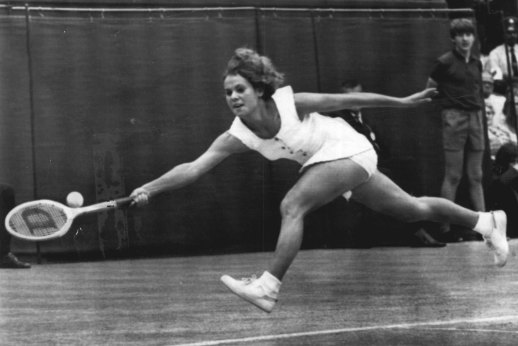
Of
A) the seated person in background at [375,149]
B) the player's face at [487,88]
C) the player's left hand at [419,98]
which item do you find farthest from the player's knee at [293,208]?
the player's face at [487,88]

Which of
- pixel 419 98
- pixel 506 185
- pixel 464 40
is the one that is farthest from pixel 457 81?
pixel 419 98

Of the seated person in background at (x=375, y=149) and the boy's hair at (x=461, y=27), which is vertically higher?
the boy's hair at (x=461, y=27)

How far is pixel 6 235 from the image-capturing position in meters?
11.4

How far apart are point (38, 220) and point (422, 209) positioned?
7.85 feet

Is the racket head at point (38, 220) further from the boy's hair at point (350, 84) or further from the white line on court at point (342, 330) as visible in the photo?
the boy's hair at point (350, 84)

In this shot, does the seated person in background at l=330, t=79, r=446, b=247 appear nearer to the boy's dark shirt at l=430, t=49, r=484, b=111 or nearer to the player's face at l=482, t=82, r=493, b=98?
the boy's dark shirt at l=430, t=49, r=484, b=111

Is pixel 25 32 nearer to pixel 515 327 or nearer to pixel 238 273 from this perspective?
pixel 238 273

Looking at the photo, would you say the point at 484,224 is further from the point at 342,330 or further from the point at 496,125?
the point at 496,125

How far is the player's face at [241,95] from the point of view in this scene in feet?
24.1

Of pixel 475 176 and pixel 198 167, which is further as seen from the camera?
pixel 475 176

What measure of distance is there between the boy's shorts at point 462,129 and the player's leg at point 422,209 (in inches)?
181

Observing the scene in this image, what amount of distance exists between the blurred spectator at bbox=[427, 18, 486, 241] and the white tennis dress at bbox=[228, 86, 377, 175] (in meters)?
5.49

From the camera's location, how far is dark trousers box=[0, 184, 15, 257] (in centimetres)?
1135

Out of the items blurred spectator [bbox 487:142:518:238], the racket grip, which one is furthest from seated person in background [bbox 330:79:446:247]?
the racket grip
